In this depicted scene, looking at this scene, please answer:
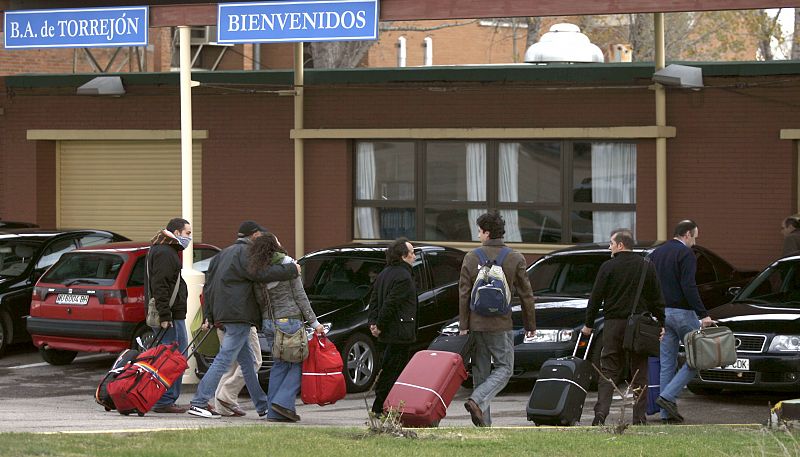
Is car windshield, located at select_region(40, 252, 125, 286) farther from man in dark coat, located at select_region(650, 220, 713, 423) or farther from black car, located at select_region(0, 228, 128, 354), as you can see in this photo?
man in dark coat, located at select_region(650, 220, 713, 423)

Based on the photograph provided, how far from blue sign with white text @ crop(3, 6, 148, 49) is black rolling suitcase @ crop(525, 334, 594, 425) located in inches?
265

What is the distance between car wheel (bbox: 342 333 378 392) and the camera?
13.5 meters

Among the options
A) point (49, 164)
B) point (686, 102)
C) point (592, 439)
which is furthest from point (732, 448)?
point (49, 164)

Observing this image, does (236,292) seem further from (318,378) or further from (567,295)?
(567,295)

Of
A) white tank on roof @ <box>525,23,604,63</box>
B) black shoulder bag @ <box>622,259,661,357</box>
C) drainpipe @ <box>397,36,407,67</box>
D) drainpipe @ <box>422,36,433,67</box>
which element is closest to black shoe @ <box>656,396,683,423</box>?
black shoulder bag @ <box>622,259,661,357</box>

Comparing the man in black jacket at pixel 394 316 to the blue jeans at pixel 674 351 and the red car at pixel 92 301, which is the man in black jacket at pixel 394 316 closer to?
the blue jeans at pixel 674 351

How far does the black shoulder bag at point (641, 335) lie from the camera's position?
10.7m

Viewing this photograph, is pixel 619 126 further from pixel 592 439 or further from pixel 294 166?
pixel 592 439

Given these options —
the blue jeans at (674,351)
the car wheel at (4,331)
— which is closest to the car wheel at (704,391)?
the blue jeans at (674,351)

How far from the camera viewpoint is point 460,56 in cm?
4653

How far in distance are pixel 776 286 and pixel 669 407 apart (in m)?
2.80

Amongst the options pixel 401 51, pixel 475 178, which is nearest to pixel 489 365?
pixel 475 178

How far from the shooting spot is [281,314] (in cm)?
1138

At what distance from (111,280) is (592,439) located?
24.4 feet
